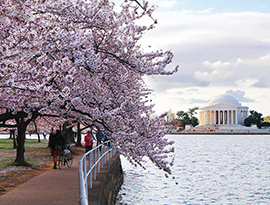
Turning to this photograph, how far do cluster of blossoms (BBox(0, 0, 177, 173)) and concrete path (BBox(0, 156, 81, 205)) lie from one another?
215cm

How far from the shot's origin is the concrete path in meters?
12.5

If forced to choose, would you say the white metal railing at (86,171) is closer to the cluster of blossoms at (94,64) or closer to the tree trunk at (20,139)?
the cluster of blossoms at (94,64)

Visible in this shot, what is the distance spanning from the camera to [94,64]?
1293 cm

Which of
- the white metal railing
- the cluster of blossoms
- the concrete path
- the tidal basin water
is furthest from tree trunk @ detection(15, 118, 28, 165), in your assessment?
the cluster of blossoms

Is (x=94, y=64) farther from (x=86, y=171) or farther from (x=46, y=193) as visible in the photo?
(x=46, y=193)

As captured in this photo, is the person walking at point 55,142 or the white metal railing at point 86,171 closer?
the white metal railing at point 86,171

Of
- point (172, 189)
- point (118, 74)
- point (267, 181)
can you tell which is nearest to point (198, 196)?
point (172, 189)

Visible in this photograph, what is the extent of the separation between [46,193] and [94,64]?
4087 millimetres

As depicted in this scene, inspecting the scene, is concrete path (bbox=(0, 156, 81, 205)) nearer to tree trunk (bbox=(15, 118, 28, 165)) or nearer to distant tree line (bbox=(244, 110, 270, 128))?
tree trunk (bbox=(15, 118, 28, 165))

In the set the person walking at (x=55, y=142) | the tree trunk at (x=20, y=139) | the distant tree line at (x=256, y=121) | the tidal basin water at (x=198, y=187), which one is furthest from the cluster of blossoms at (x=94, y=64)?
the distant tree line at (x=256, y=121)

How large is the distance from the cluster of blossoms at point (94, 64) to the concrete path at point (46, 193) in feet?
7.05

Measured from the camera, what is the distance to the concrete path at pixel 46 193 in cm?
1249

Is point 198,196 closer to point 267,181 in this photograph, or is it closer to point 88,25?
point 267,181

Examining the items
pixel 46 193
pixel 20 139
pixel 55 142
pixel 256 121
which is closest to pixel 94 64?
pixel 46 193
